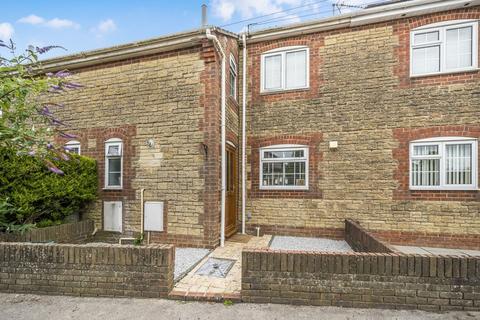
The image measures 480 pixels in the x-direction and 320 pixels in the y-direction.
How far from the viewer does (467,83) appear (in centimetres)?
618

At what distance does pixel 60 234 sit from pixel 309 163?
6.45 meters

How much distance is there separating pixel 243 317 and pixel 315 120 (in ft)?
18.1

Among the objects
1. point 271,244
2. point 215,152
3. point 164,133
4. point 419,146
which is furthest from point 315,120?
point 164,133

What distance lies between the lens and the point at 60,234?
5809 millimetres

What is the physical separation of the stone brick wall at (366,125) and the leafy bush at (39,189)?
458cm

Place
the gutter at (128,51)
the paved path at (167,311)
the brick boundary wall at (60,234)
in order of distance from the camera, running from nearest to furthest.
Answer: the paved path at (167,311)
the brick boundary wall at (60,234)
the gutter at (128,51)

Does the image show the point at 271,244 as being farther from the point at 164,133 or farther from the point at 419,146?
the point at 419,146

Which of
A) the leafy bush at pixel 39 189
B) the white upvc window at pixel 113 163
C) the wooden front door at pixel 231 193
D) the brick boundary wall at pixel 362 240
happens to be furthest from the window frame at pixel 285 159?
the leafy bush at pixel 39 189

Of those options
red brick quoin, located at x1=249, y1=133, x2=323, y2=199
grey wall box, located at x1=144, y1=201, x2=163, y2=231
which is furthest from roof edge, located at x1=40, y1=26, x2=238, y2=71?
grey wall box, located at x1=144, y1=201, x2=163, y2=231

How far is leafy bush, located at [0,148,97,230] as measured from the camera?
206 inches

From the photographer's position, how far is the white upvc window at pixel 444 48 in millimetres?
6195

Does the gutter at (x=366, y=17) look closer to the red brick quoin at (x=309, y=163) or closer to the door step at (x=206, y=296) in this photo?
the red brick quoin at (x=309, y=163)

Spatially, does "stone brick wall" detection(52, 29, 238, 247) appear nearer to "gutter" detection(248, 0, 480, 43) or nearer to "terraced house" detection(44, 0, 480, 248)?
"terraced house" detection(44, 0, 480, 248)

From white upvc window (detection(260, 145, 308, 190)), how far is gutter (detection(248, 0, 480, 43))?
3.31 m
